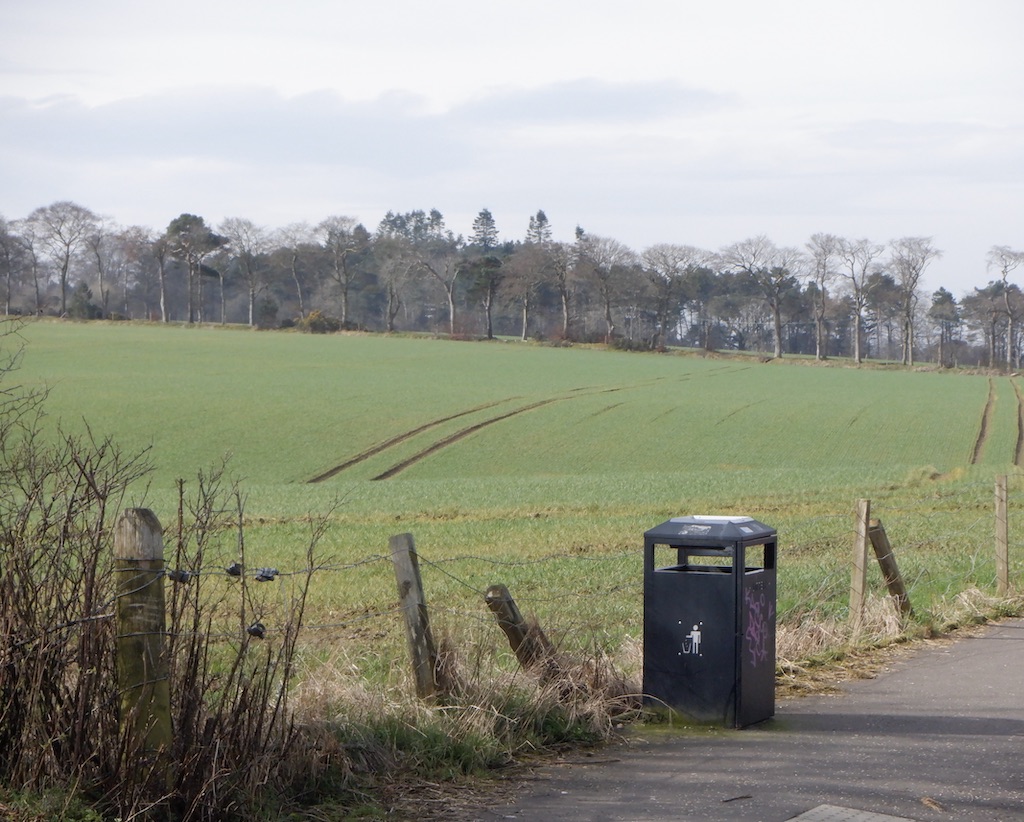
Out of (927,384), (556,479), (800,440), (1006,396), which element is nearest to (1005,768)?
(556,479)

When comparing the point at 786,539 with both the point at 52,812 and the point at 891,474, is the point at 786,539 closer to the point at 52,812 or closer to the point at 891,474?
the point at 52,812

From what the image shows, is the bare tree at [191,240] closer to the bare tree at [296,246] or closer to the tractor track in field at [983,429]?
the bare tree at [296,246]

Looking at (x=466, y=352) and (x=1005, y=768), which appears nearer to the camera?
(x=1005, y=768)

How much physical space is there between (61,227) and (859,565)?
121 meters

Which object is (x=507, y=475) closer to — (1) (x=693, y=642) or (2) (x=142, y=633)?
(1) (x=693, y=642)

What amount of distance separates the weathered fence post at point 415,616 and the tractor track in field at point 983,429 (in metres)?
40.7

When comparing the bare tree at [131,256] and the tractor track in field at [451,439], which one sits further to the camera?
the bare tree at [131,256]

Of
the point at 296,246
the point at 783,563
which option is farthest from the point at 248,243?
the point at 783,563

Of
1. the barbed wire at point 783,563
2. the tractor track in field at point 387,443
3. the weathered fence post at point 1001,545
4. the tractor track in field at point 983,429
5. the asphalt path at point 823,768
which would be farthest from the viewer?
the tractor track in field at point 983,429

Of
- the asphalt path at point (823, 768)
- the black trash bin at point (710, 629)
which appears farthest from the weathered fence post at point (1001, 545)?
the black trash bin at point (710, 629)

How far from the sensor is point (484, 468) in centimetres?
4069

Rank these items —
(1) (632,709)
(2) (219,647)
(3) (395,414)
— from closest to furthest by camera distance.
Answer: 1. (1) (632,709)
2. (2) (219,647)
3. (3) (395,414)

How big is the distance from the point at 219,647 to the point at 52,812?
546 centimetres

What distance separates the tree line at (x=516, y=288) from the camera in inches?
4692
